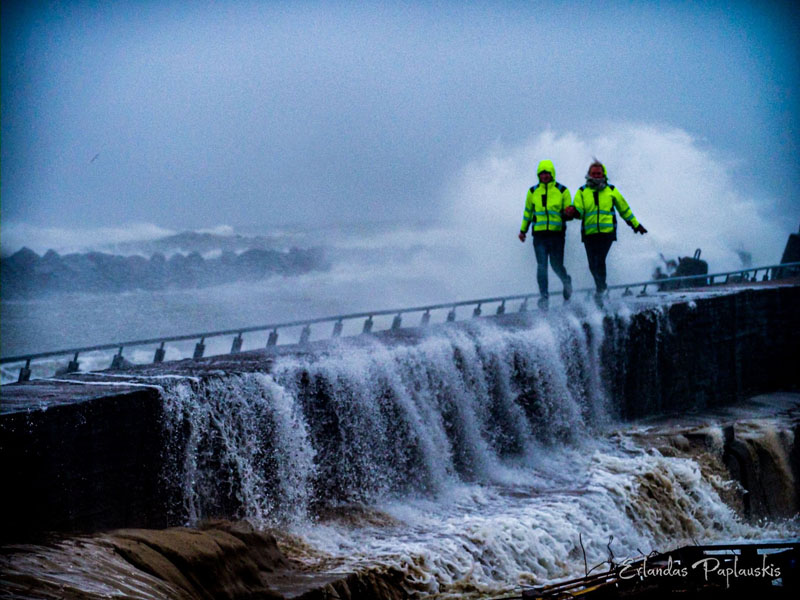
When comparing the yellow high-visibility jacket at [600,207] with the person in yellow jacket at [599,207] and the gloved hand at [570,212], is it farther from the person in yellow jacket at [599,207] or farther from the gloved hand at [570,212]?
the gloved hand at [570,212]

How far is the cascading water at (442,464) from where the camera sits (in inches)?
305

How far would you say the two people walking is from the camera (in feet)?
41.6

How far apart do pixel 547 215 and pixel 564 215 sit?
0.78 feet

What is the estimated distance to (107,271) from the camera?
Result: 31.9 metres

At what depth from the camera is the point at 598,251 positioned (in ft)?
43.8

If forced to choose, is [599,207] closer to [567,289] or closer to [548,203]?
[548,203]

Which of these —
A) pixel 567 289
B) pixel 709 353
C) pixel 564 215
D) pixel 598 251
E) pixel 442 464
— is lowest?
pixel 442 464

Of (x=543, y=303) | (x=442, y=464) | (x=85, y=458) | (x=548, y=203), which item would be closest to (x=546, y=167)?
(x=548, y=203)

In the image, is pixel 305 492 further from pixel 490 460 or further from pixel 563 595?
pixel 563 595

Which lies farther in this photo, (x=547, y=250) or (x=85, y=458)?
(x=547, y=250)

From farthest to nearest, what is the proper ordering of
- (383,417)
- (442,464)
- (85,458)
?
(442,464)
(383,417)
(85,458)
